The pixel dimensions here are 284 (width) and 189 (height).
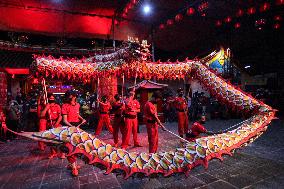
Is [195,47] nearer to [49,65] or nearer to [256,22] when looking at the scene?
[256,22]

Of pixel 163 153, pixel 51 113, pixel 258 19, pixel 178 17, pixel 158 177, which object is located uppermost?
pixel 258 19

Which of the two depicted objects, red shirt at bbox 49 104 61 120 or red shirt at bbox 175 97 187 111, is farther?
red shirt at bbox 175 97 187 111

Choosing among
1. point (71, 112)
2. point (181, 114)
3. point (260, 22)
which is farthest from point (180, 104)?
point (260, 22)

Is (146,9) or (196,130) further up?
(146,9)

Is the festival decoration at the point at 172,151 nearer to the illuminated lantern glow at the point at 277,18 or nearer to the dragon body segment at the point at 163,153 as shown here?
the dragon body segment at the point at 163,153

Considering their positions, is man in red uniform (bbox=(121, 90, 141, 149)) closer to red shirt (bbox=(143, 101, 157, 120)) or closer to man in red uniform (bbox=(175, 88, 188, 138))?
red shirt (bbox=(143, 101, 157, 120))

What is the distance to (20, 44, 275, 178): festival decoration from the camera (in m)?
2.60

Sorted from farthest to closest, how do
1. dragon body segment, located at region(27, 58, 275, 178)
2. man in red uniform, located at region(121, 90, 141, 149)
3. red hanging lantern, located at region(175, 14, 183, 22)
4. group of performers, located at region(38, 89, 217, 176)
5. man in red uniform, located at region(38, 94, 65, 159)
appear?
red hanging lantern, located at region(175, 14, 183, 22)
man in red uniform, located at region(121, 90, 141, 149)
man in red uniform, located at region(38, 94, 65, 159)
group of performers, located at region(38, 89, 217, 176)
dragon body segment, located at region(27, 58, 275, 178)

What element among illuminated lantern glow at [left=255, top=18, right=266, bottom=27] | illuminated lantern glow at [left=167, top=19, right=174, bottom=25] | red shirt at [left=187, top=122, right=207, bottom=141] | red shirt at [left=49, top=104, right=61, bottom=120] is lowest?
red shirt at [left=187, top=122, right=207, bottom=141]

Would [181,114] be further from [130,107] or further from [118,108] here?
[118,108]

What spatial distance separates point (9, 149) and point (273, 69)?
17.7 metres

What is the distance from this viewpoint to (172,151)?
3.09 m

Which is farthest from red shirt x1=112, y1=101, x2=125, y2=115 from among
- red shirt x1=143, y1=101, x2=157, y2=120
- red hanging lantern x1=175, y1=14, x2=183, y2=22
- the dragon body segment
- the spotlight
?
red hanging lantern x1=175, y1=14, x2=183, y2=22

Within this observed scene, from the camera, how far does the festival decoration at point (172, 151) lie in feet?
8.52
